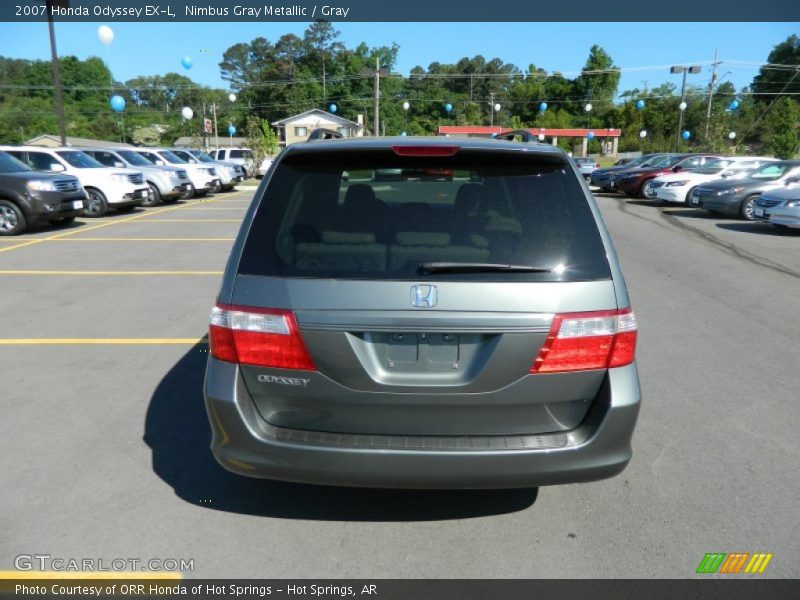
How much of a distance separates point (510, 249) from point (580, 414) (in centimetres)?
79

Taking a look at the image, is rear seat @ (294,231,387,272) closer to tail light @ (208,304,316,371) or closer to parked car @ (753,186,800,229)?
tail light @ (208,304,316,371)

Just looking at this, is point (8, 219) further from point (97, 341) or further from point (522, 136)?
point (522, 136)

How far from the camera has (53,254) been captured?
10781 mm

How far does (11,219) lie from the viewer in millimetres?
13117

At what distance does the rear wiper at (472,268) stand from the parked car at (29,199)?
13.1 m

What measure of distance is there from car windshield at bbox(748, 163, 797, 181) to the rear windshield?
17169 millimetres

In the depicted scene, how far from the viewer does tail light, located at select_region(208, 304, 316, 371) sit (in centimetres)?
259

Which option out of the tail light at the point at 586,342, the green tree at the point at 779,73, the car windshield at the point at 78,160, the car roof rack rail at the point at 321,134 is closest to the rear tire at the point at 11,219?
the car windshield at the point at 78,160

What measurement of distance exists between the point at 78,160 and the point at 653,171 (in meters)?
19.2

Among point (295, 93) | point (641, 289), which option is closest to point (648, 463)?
point (641, 289)

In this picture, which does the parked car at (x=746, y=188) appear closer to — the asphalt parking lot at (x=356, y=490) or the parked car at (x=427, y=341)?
the asphalt parking lot at (x=356, y=490)

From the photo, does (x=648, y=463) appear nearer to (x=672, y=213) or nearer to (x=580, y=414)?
(x=580, y=414)

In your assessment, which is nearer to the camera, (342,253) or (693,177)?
(342,253)

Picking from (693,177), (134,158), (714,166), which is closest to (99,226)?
(134,158)
